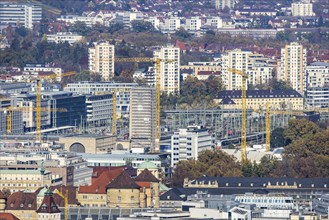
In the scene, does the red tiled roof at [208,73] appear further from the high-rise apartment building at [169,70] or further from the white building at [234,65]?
the high-rise apartment building at [169,70]

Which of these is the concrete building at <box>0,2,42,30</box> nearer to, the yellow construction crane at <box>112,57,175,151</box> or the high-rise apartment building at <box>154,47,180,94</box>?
the yellow construction crane at <box>112,57,175,151</box>

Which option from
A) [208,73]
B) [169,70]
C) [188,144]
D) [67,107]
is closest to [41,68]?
[169,70]

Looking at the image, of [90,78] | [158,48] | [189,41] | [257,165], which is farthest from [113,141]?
[189,41]

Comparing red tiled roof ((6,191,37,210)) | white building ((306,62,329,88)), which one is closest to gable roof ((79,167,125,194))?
red tiled roof ((6,191,37,210))

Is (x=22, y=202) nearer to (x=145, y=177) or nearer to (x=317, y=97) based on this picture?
(x=145, y=177)

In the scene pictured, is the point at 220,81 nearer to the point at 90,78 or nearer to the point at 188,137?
the point at 90,78

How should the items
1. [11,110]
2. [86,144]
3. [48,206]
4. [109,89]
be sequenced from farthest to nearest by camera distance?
[109,89]
[11,110]
[86,144]
[48,206]
